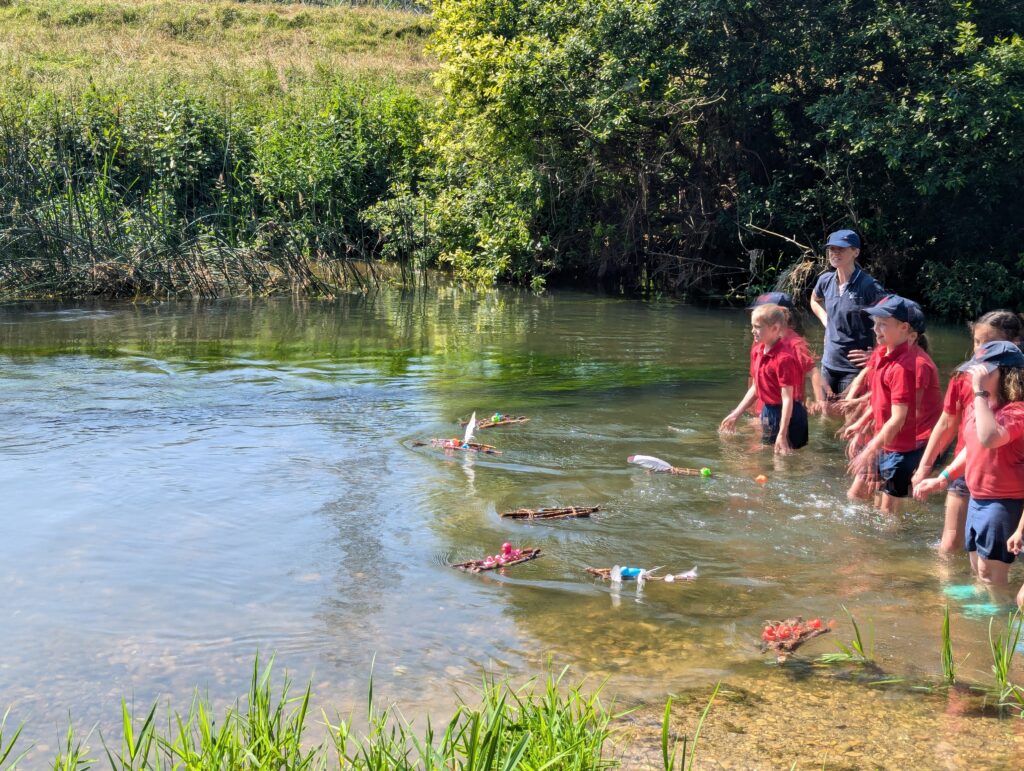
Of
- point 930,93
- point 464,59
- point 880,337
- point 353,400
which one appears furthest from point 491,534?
point 464,59

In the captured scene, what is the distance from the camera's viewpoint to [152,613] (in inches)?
219

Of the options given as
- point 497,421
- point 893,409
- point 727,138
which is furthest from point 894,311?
point 727,138

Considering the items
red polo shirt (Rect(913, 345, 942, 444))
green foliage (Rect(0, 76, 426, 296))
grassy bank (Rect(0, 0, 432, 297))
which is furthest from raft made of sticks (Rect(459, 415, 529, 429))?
green foliage (Rect(0, 76, 426, 296))

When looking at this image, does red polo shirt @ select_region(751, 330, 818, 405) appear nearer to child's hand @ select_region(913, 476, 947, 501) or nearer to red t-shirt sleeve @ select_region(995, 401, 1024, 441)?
child's hand @ select_region(913, 476, 947, 501)

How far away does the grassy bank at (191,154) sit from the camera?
60.1ft

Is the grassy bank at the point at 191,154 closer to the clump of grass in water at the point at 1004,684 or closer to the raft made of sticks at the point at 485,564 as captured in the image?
the raft made of sticks at the point at 485,564

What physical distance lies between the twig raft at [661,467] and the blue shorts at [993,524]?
2.88 m

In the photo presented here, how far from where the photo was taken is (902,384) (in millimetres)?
6812

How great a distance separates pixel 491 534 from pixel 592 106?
13796 millimetres

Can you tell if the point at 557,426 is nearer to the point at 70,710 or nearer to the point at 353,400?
the point at 353,400

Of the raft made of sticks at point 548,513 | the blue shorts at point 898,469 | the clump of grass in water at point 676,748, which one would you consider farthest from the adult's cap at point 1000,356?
the raft made of sticks at point 548,513

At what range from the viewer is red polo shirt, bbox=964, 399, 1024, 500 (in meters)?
5.45

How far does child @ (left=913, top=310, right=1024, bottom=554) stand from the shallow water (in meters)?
0.30

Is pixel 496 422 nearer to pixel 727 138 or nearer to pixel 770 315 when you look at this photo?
pixel 770 315
